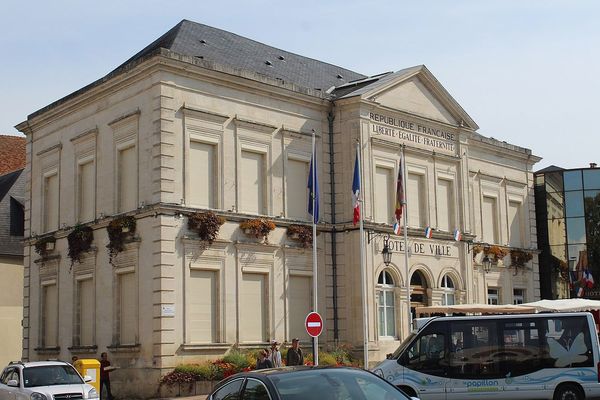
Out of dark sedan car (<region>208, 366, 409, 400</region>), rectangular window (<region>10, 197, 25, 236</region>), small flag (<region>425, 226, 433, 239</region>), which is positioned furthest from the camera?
rectangular window (<region>10, 197, 25, 236</region>)

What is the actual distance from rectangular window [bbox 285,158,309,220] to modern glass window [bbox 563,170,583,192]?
16705 mm

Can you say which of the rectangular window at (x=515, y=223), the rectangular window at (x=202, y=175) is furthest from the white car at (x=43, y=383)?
the rectangular window at (x=515, y=223)

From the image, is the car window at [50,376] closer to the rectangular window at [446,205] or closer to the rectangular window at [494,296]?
the rectangular window at [446,205]

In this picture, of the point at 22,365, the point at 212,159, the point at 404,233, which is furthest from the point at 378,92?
the point at 22,365

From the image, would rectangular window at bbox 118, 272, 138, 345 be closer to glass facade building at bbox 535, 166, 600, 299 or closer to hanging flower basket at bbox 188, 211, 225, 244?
hanging flower basket at bbox 188, 211, 225, 244

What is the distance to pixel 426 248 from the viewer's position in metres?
33.4

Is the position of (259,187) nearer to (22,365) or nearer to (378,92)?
(378,92)

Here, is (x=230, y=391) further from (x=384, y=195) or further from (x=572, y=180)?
(x=572, y=180)

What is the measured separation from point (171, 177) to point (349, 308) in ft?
26.8

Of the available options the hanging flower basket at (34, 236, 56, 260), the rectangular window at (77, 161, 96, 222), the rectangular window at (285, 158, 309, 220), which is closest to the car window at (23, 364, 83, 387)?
the rectangular window at (77, 161, 96, 222)

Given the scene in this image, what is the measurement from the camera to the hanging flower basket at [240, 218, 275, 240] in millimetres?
28406

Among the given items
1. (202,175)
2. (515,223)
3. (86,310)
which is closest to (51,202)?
(86,310)

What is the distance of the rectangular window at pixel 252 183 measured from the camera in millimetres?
28919

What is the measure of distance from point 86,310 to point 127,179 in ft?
15.8
